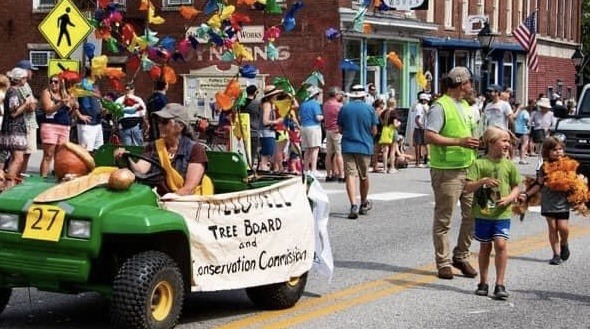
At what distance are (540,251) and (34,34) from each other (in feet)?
88.7

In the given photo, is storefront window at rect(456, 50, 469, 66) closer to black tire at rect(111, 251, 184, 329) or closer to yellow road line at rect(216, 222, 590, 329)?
yellow road line at rect(216, 222, 590, 329)

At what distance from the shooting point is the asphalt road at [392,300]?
796 cm

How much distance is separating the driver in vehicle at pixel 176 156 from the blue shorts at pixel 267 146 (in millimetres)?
11591

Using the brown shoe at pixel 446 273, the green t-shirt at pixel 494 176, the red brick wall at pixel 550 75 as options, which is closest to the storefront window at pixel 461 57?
the red brick wall at pixel 550 75

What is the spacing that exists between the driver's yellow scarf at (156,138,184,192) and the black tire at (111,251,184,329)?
2.79 feet

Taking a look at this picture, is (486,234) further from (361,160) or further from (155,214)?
(361,160)

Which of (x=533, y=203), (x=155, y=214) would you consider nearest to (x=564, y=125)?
(x=533, y=203)

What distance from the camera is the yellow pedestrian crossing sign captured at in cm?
1635

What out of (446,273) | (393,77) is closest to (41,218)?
(446,273)

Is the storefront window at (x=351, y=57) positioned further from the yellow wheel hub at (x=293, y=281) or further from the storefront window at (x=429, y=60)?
the yellow wheel hub at (x=293, y=281)

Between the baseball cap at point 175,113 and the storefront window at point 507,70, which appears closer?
the baseball cap at point 175,113

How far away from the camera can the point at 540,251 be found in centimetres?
1190

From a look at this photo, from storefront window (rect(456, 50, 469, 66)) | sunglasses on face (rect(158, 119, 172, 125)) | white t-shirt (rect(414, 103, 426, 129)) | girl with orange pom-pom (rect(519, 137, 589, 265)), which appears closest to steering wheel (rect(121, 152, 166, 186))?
sunglasses on face (rect(158, 119, 172, 125))

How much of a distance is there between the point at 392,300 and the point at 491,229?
39.9 inches
